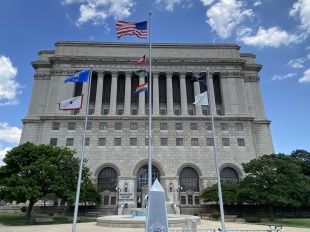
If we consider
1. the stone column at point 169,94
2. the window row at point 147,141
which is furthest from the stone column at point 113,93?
the stone column at point 169,94

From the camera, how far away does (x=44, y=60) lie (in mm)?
62562

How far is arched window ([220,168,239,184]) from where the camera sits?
51344 millimetres

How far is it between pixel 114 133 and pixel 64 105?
31.1 metres

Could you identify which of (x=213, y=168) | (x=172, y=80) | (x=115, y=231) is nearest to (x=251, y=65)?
(x=172, y=80)

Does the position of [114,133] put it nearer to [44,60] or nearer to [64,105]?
[44,60]

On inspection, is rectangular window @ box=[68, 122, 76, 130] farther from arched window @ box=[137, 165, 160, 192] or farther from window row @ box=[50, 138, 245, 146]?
arched window @ box=[137, 165, 160, 192]

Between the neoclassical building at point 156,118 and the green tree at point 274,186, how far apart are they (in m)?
13.4

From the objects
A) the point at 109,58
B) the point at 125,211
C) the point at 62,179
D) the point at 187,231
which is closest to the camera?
the point at 187,231

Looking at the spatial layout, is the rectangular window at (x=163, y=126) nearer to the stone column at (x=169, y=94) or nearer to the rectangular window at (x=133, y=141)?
the stone column at (x=169, y=94)

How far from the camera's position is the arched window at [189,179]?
5091cm

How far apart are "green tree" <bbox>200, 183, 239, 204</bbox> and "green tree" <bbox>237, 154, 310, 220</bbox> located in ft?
14.4

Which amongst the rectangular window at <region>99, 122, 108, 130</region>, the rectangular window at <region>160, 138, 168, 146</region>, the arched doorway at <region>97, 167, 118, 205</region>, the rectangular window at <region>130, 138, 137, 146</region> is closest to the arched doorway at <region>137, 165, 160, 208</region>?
the arched doorway at <region>97, 167, 118, 205</region>

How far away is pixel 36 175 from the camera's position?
105 ft

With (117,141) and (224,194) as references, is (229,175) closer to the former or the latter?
(224,194)
